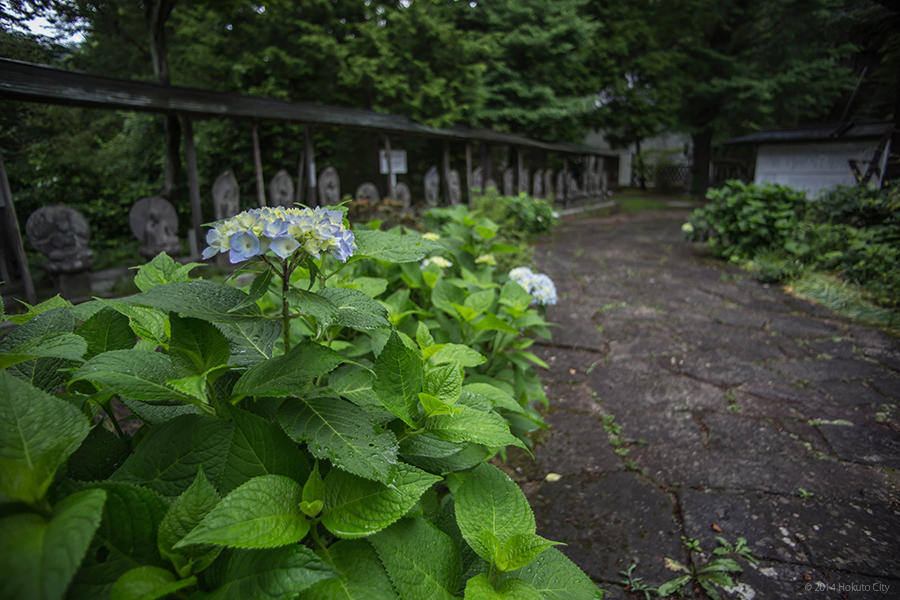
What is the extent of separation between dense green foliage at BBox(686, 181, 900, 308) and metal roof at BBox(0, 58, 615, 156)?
465cm

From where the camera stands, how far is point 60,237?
10.6 feet

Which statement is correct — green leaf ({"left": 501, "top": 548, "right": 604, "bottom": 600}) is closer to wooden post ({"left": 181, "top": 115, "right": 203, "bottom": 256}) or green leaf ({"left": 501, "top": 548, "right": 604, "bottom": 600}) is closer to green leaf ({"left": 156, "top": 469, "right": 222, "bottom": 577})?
green leaf ({"left": 156, "top": 469, "right": 222, "bottom": 577})

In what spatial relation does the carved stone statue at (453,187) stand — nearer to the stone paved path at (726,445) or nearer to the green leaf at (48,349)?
the stone paved path at (726,445)

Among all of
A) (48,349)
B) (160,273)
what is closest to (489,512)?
(48,349)

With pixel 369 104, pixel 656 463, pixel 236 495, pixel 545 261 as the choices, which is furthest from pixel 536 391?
pixel 369 104

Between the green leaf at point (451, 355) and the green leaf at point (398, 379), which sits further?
the green leaf at point (451, 355)

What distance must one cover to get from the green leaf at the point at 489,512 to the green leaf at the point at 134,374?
0.54m

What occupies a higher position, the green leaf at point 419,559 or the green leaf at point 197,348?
the green leaf at point 197,348

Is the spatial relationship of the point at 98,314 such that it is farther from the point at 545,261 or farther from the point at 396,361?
the point at 545,261

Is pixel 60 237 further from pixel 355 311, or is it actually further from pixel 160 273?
pixel 355 311

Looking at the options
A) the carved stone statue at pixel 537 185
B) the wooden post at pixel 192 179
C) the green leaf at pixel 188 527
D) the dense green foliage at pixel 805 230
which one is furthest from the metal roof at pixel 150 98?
the carved stone statue at pixel 537 185

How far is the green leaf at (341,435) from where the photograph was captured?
2.38 ft

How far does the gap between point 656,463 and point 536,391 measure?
676mm

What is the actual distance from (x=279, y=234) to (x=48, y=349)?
38 centimetres
